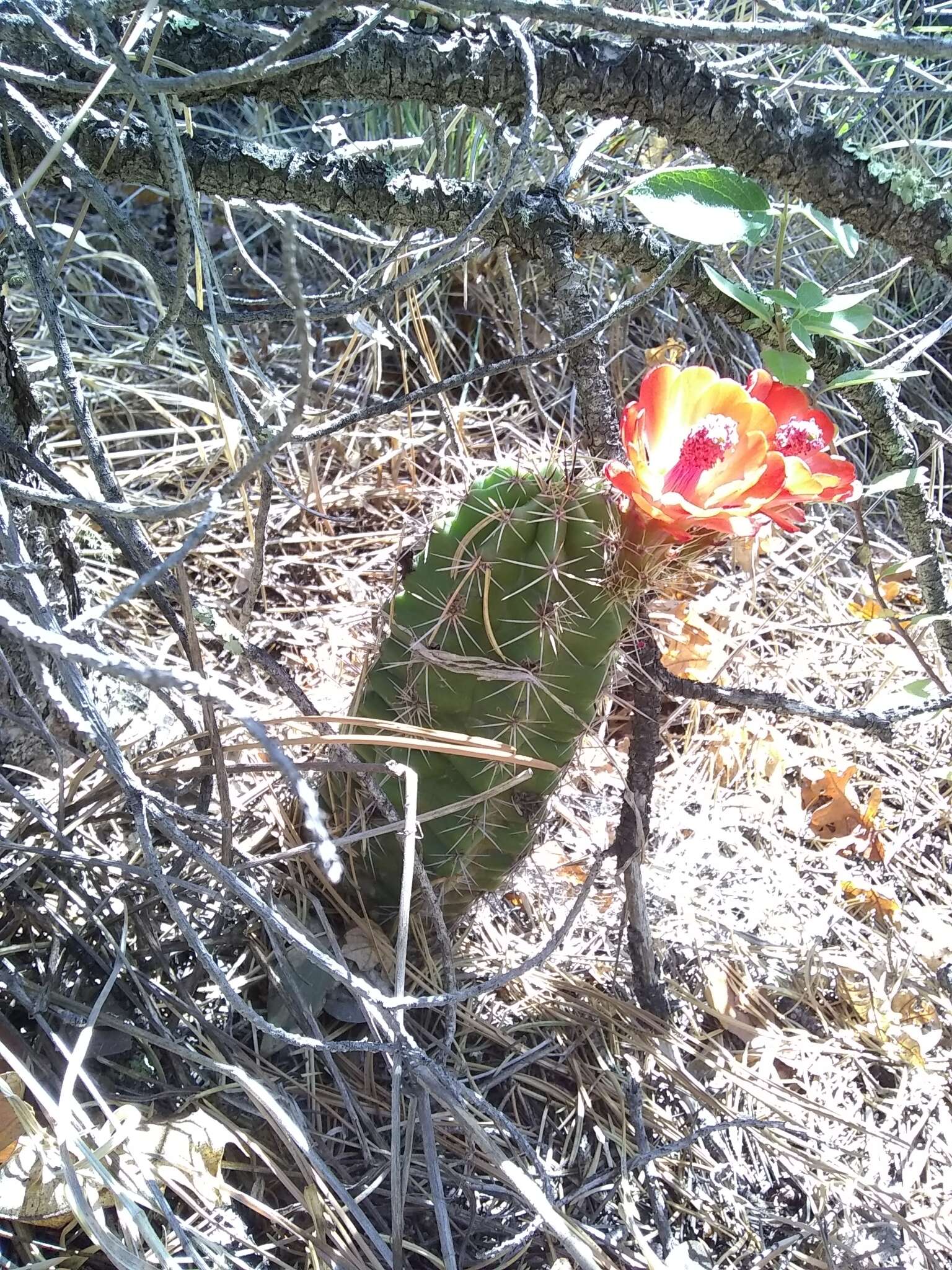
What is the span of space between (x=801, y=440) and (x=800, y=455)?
0.05 feet

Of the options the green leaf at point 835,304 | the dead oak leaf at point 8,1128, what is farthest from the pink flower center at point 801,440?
the dead oak leaf at point 8,1128

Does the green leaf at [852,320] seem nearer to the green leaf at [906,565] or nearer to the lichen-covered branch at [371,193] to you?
the lichen-covered branch at [371,193]

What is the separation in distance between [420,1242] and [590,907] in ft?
1.53

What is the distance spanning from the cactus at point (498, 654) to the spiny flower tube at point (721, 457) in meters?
0.07

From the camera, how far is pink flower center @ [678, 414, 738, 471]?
34.9 inches

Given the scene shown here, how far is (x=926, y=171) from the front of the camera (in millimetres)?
1843

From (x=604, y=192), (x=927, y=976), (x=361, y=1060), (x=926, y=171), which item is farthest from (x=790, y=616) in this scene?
(x=361, y=1060)

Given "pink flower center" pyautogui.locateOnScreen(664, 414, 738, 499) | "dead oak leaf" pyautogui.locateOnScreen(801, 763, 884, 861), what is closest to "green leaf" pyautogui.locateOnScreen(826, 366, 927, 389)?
"pink flower center" pyautogui.locateOnScreen(664, 414, 738, 499)

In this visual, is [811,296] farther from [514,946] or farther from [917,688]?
[514,946]

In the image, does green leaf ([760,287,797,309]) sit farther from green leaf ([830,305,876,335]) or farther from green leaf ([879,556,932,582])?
green leaf ([879,556,932,582])

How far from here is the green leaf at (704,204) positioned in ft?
2.64

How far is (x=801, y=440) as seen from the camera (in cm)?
92

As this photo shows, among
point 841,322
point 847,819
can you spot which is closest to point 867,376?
point 841,322

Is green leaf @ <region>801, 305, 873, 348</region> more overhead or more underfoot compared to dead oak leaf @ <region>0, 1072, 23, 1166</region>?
more overhead
